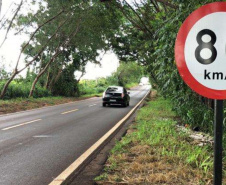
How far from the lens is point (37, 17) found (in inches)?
824

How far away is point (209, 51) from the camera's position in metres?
1.80

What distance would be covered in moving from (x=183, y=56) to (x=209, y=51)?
0.17 m

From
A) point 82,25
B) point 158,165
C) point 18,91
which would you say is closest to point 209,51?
point 158,165

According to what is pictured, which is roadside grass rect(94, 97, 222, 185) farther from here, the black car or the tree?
the black car

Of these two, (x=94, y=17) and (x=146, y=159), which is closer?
(x=146, y=159)

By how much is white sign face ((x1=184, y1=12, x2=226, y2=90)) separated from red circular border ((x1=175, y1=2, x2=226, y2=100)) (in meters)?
0.02

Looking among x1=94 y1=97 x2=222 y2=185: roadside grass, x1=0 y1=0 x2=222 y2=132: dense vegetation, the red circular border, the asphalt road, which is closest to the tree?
x1=0 y1=0 x2=222 y2=132: dense vegetation

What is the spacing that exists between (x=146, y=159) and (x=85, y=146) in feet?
7.65

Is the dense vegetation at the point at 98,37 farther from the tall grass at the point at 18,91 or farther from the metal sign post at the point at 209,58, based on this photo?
the metal sign post at the point at 209,58

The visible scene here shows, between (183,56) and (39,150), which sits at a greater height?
(183,56)

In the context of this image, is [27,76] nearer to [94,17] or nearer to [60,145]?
[94,17]

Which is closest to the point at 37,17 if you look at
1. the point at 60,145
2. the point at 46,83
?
the point at 46,83

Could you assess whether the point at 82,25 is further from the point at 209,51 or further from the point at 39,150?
the point at 209,51

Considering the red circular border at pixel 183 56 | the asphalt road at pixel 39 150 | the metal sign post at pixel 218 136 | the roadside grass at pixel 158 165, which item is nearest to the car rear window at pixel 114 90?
the asphalt road at pixel 39 150
